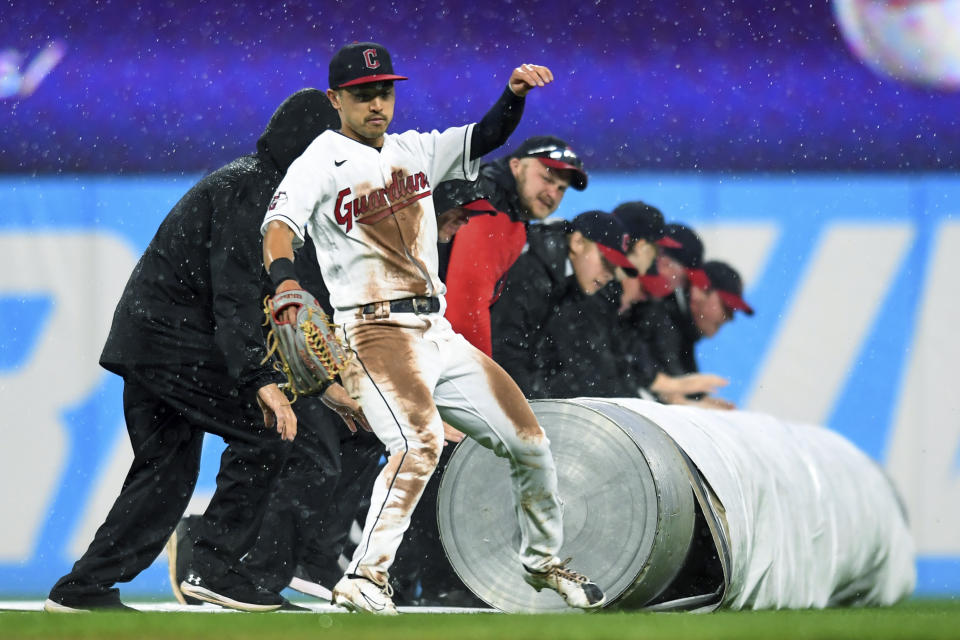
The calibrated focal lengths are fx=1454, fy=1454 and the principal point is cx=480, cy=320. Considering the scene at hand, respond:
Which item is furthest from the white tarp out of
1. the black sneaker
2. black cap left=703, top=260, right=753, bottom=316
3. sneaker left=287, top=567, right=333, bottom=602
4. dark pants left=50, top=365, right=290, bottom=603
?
the black sneaker

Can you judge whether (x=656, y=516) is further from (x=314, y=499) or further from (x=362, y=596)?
(x=314, y=499)

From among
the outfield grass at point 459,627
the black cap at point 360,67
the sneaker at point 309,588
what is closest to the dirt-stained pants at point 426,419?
the outfield grass at point 459,627

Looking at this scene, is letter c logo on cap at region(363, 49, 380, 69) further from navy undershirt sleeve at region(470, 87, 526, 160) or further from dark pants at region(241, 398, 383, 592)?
dark pants at region(241, 398, 383, 592)

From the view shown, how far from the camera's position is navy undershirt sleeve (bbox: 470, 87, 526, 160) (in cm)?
452

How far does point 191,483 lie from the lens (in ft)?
16.3

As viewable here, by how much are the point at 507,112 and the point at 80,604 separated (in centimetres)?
210

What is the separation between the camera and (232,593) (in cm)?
509

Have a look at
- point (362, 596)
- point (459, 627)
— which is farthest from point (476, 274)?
point (459, 627)

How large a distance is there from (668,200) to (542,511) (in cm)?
358

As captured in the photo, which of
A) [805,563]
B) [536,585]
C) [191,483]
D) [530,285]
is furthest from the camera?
[530,285]

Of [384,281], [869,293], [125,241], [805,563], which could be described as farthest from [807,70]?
[384,281]

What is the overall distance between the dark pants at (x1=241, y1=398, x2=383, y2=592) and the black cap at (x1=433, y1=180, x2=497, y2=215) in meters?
0.91

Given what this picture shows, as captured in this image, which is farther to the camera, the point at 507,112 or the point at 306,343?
the point at 507,112

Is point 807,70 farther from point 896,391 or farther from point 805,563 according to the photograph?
point 805,563
